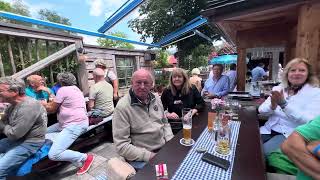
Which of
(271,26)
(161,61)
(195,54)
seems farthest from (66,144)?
(161,61)

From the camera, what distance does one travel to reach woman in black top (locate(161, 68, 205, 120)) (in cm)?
278

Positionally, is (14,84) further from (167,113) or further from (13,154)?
(167,113)

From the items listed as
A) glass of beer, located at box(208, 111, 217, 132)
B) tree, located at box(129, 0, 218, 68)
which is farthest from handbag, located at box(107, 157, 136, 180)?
tree, located at box(129, 0, 218, 68)

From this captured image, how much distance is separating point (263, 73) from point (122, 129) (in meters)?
5.35

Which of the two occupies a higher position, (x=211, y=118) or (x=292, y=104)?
(x=292, y=104)

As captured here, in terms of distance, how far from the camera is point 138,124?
1830 millimetres

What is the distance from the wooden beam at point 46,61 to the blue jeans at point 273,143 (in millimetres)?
4066

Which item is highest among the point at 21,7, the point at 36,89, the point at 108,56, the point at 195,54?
the point at 21,7

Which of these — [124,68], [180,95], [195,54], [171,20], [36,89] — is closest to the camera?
[180,95]

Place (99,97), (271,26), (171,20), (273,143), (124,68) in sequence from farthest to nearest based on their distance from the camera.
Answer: (171,20) < (124,68) < (271,26) < (99,97) < (273,143)

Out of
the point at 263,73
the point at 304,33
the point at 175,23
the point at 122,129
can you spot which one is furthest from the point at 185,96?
the point at 175,23

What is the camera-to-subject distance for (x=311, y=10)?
2.34m

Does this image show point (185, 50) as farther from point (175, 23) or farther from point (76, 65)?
point (76, 65)

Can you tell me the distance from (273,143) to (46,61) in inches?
172
